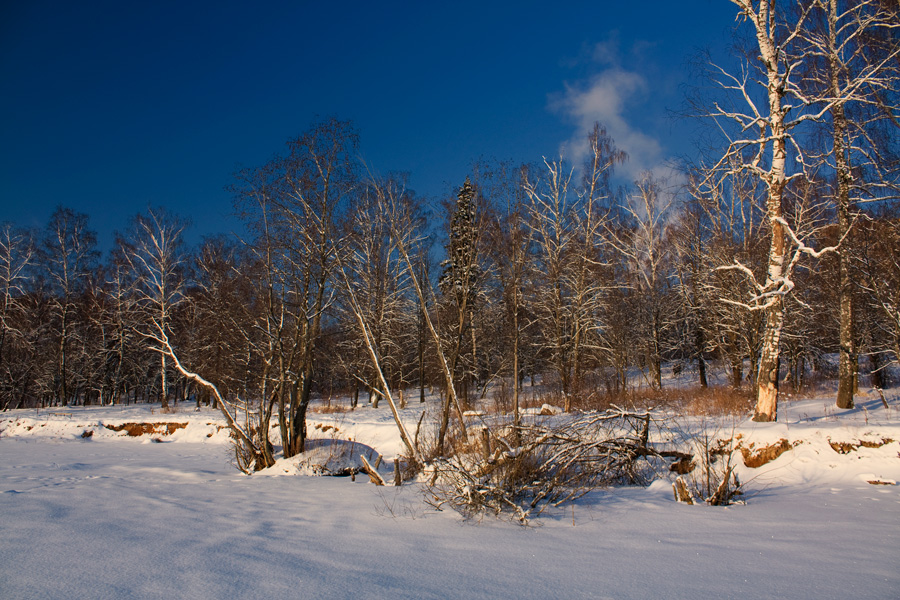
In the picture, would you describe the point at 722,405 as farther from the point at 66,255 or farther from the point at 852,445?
the point at 66,255

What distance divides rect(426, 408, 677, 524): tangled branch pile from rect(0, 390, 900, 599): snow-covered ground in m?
0.24

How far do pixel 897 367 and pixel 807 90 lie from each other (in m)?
22.8

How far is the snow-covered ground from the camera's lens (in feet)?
9.66

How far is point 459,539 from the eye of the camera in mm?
4207

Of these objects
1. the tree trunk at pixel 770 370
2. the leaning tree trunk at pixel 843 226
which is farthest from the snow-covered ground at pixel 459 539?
the leaning tree trunk at pixel 843 226

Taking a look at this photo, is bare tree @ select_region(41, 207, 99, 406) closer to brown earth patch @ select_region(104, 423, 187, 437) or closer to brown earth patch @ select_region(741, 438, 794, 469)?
brown earth patch @ select_region(104, 423, 187, 437)

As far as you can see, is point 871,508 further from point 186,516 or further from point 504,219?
point 504,219

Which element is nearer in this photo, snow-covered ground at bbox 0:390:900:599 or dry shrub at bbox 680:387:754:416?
snow-covered ground at bbox 0:390:900:599

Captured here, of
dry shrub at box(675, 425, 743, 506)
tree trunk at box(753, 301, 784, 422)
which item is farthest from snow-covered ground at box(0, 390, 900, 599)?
tree trunk at box(753, 301, 784, 422)

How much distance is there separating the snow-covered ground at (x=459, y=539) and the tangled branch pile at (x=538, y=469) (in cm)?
24

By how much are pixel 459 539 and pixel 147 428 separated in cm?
1665

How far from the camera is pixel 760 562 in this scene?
3.45 meters

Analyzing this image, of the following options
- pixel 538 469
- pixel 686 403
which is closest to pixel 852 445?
pixel 538 469

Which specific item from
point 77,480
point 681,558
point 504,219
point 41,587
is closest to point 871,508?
point 681,558
